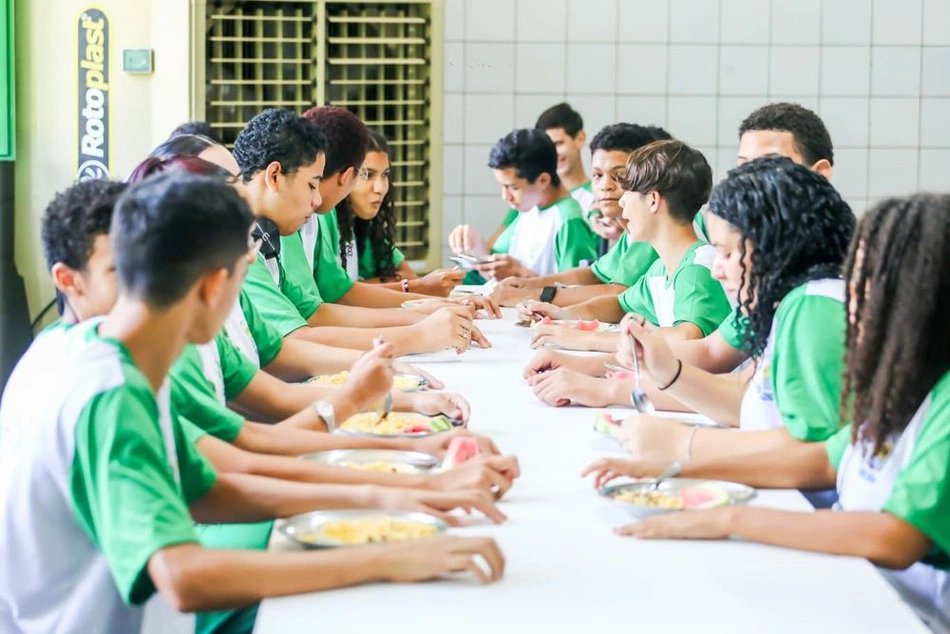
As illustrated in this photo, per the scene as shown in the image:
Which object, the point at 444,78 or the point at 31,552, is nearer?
the point at 31,552

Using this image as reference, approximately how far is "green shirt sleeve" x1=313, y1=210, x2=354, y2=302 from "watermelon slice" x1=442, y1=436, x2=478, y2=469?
2319 millimetres

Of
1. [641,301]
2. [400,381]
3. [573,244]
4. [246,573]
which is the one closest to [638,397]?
[400,381]

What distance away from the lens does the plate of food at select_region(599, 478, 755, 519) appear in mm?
1850

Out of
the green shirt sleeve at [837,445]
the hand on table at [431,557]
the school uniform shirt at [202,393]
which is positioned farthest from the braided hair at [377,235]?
the hand on table at [431,557]

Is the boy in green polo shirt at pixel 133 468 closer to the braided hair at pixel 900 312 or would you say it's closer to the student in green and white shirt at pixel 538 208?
the braided hair at pixel 900 312

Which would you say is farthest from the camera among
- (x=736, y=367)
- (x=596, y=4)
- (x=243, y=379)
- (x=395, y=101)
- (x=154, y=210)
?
(x=596, y=4)

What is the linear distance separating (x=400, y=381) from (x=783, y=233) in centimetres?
95

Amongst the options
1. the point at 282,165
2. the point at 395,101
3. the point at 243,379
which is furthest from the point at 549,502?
the point at 395,101

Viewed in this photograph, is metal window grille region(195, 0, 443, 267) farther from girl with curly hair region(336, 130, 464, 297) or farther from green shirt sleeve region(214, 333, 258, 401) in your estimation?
green shirt sleeve region(214, 333, 258, 401)

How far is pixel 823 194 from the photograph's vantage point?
7.83 ft

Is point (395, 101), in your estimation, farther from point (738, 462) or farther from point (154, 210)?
point (154, 210)

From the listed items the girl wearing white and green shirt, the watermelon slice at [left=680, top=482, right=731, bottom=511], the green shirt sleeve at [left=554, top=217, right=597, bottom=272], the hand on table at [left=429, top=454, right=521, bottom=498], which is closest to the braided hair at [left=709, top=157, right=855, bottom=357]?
the girl wearing white and green shirt

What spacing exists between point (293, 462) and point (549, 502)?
1.35 ft

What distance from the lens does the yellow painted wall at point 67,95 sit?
17.2 ft
